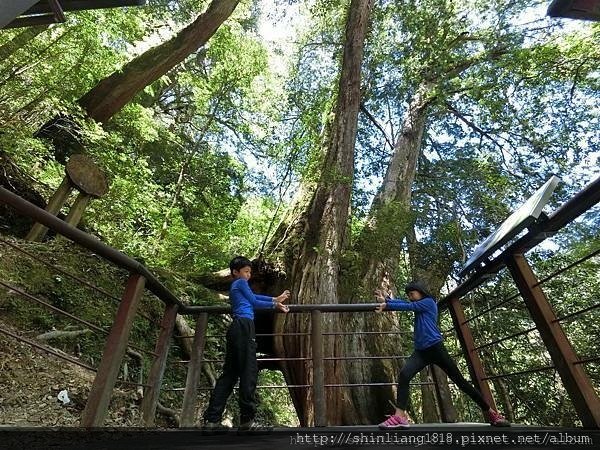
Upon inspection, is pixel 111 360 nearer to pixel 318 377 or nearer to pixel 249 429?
pixel 249 429

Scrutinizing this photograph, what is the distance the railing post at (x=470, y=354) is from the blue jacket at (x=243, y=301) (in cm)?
156

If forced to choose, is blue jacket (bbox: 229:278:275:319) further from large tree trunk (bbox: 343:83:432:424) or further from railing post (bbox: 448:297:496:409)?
large tree trunk (bbox: 343:83:432:424)

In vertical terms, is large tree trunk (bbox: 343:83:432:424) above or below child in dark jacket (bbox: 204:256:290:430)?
above

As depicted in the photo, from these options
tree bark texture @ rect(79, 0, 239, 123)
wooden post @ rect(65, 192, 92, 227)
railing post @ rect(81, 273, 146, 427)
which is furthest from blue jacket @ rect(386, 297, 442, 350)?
tree bark texture @ rect(79, 0, 239, 123)

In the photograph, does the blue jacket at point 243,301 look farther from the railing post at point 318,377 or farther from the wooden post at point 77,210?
the wooden post at point 77,210

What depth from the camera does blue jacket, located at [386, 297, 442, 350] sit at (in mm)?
2680

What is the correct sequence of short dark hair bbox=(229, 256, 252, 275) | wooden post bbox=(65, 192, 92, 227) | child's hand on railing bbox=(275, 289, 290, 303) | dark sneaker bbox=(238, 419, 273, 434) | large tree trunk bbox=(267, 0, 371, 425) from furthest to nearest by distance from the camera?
large tree trunk bbox=(267, 0, 371, 425), wooden post bbox=(65, 192, 92, 227), short dark hair bbox=(229, 256, 252, 275), child's hand on railing bbox=(275, 289, 290, 303), dark sneaker bbox=(238, 419, 273, 434)

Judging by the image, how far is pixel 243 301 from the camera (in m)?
2.61

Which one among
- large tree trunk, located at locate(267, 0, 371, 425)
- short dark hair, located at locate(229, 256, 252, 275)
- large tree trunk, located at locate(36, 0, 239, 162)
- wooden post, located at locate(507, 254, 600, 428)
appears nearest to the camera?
wooden post, located at locate(507, 254, 600, 428)

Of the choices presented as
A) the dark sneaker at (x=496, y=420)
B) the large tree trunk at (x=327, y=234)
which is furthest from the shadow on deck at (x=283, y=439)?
the large tree trunk at (x=327, y=234)

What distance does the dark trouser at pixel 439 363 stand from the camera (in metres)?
2.56

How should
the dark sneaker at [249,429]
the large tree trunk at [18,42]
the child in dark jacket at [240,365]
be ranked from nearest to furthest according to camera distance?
1. the dark sneaker at [249,429]
2. the child in dark jacket at [240,365]
3. the large tree trunk at [18,42]

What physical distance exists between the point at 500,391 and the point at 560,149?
411 centimetres

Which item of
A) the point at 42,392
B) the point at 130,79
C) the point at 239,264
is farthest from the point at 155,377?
the point at 130,79
